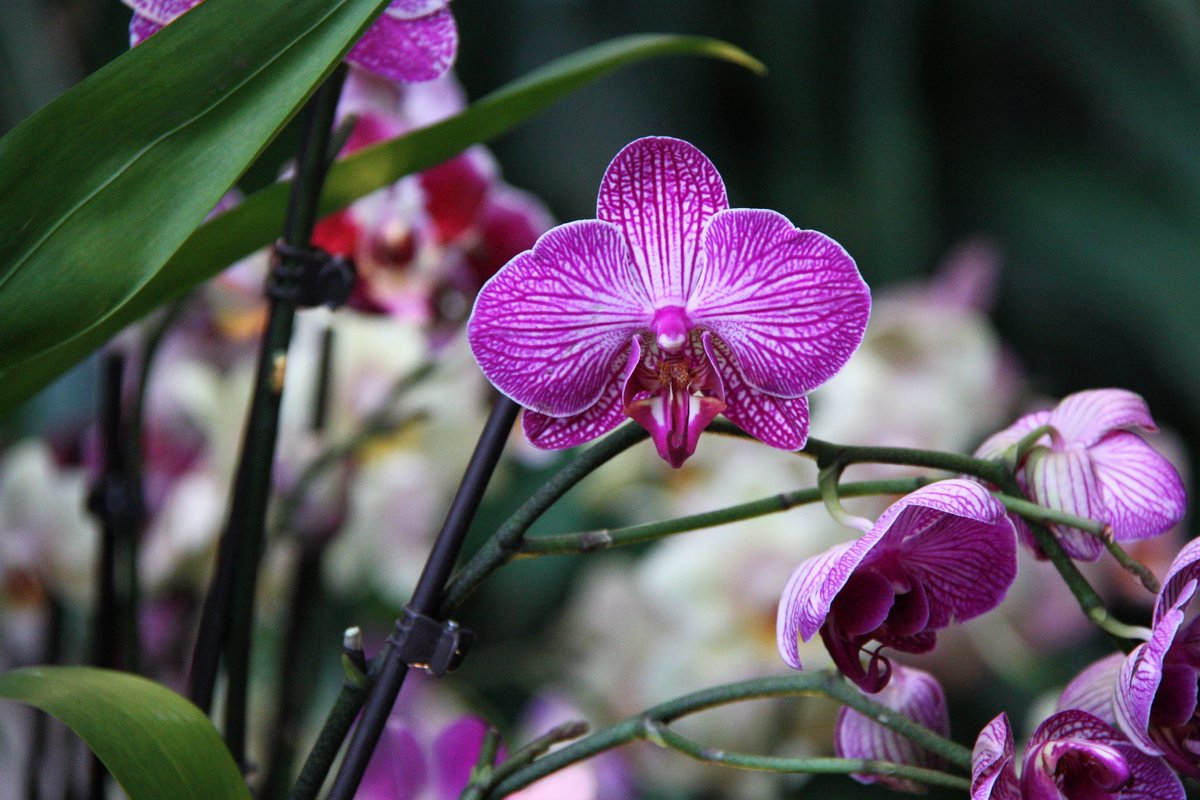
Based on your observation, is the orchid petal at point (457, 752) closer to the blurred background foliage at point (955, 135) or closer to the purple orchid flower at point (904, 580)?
the purple orchid flower at point (904, 580)

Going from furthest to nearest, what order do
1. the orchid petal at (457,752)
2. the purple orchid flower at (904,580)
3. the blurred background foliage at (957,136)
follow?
the blurred background foliage at (957,136)
the orchid petal at (457,752)
the purple orchid flower at (904,580)

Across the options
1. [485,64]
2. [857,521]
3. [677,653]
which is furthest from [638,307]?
[485,64]

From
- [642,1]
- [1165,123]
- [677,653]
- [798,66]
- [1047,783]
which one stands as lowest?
[677,653]

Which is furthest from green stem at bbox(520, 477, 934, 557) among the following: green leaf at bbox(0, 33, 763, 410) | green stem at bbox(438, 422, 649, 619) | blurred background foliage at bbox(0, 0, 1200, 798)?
blurred background foliage at bbox(0, 0, 1200, 798)

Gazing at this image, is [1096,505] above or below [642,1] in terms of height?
below

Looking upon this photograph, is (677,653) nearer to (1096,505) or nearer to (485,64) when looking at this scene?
(1096,505)

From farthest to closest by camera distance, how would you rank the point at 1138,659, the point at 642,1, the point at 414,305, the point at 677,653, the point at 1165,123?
the point at 642,1 < the point at 1165,123 < the point at 677,653 < the point at 414,305 < the point at 1138,659

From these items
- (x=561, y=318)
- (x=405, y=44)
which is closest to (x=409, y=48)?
(x=405, y=44)

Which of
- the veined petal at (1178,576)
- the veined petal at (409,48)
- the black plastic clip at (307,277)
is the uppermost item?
the veined petal at (409,48)

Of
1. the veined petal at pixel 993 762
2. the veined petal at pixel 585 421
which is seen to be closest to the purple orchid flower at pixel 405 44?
the veined petal at pixel 585 421
